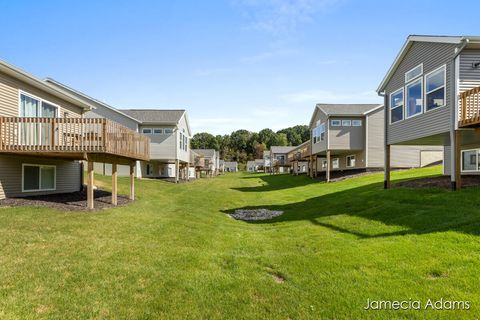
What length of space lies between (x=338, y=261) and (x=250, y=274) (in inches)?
73.9

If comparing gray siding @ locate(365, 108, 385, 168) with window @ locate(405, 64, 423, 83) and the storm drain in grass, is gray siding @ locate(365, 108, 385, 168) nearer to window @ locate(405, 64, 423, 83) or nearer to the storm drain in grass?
window @ locate(405, 64, 423, 83)

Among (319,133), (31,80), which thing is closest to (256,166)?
(319,133)

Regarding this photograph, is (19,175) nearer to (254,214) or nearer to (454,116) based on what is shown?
(254,214)

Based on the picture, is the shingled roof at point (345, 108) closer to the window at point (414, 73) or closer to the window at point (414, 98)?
the window at point (414, 73)

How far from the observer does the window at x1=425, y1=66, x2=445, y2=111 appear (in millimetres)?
13661

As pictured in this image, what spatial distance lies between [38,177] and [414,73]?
19.6 metres

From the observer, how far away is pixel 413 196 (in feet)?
41.3

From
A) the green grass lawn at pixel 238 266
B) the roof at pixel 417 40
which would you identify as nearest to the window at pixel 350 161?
the roof at pixel 417 40

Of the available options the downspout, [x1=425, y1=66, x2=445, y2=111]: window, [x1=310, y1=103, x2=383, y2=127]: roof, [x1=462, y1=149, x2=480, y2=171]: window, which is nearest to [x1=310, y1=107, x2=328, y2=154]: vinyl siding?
[x1=310, y1=103, x2=383, y2=127]: roof

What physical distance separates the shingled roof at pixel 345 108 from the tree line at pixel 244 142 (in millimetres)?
95785

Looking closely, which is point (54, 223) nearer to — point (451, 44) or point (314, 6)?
point (314, 6)

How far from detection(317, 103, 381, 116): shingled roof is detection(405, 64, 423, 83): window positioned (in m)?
14.8

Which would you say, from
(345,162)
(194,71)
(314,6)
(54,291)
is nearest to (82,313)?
(54,291)

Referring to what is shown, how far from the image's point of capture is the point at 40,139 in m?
12.8
